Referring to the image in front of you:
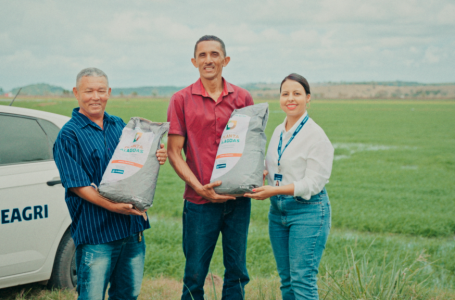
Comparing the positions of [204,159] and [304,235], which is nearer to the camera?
[304,235]

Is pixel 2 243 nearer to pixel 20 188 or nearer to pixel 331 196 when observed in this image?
pixel 20 188

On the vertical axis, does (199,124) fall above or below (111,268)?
above

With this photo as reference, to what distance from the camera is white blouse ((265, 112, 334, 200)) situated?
2580 millimetres

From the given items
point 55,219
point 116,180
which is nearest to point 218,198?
point 116,180

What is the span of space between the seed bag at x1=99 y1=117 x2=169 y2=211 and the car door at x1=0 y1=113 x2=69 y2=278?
4.28ft

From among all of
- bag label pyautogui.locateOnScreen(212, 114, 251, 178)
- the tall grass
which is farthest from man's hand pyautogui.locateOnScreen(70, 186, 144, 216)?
the tall grass

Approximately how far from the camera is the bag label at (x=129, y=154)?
2.42 m

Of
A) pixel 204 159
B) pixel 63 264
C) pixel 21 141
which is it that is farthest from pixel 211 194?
pixel 21 141

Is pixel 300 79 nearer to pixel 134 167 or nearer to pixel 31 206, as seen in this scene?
pixel 134 167

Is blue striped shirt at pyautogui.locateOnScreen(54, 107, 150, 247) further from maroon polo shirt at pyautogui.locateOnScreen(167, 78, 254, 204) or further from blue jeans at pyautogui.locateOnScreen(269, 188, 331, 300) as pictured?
blue jeans at pyautogui.locateOnScreen(269, 188, 331, 300)

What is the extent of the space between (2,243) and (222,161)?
1.92 meters

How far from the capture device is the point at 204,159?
2.95 metres

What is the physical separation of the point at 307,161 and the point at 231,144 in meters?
0.51

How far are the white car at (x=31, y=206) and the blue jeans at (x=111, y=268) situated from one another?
1.07 meters
